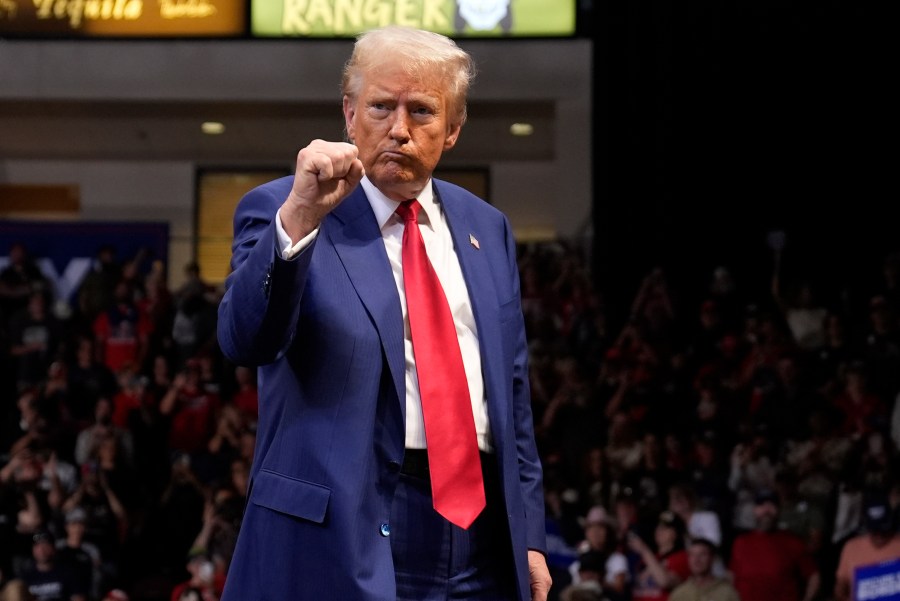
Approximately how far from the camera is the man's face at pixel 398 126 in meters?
2.20

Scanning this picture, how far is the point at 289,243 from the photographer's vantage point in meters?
2.04

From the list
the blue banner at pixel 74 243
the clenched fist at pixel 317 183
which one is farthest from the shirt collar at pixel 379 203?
the blue banner at pixel 74 243

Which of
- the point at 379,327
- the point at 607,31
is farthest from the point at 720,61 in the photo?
the point at 379,327

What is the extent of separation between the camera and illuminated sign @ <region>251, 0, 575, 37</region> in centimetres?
1279

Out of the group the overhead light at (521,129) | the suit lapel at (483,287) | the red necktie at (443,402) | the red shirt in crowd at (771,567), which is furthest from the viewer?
the overhead light at (521,129)

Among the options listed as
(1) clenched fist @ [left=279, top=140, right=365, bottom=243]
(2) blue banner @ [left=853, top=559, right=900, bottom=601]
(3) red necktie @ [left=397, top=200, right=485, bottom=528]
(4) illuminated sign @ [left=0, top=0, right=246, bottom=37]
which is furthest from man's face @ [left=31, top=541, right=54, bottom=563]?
(1) clenched fist @ [left=279, top=140, right=365, bottom=243]

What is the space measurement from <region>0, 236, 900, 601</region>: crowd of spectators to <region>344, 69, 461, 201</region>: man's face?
198 inches

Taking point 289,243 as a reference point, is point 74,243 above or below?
above

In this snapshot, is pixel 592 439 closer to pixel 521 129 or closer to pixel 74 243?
pixel 74 243

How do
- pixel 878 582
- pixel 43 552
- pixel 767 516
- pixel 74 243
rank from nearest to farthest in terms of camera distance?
pixel 878 582
pixel 767 516
pixel 43 552
pixel 74 243

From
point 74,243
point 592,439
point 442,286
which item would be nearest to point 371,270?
point 442,286

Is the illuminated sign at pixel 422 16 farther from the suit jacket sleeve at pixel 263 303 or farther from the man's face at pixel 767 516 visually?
the suit jacket sleeve at pixel 263 303

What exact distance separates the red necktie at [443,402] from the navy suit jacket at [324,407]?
39mm

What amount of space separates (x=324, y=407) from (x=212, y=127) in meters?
13.4
